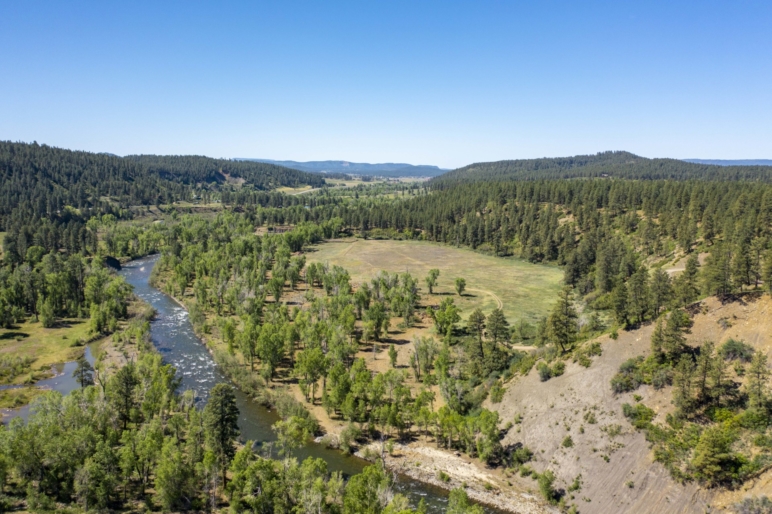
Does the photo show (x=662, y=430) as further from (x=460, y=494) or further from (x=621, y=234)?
(x=621, y=234)

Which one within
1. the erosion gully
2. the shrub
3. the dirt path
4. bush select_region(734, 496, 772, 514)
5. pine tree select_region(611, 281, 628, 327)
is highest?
pine tree select_region(611, 281, 628, 327)

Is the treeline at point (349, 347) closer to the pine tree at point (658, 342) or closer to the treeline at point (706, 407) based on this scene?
the treeline at point (706, 407)

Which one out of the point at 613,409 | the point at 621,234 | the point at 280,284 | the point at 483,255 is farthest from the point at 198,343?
the point at 621,234

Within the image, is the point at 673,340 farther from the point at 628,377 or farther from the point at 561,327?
the point at 561,327

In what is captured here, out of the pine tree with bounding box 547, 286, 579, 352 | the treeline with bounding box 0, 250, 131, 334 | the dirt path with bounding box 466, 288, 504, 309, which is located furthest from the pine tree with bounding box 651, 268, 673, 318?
the treeline with bounding box 0, 250, 131, 334

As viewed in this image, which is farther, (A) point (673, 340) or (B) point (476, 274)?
(B) point (476, 274)

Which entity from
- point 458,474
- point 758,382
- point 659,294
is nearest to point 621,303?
point 659,294

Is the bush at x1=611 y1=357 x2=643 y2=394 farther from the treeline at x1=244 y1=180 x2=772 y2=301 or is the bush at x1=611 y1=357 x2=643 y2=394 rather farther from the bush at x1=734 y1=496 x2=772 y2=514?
the treeline at x1=244 y1=180 x2=772 y2=301

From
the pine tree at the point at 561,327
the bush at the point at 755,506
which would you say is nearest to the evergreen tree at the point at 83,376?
the pine tree at the point at 561,327
